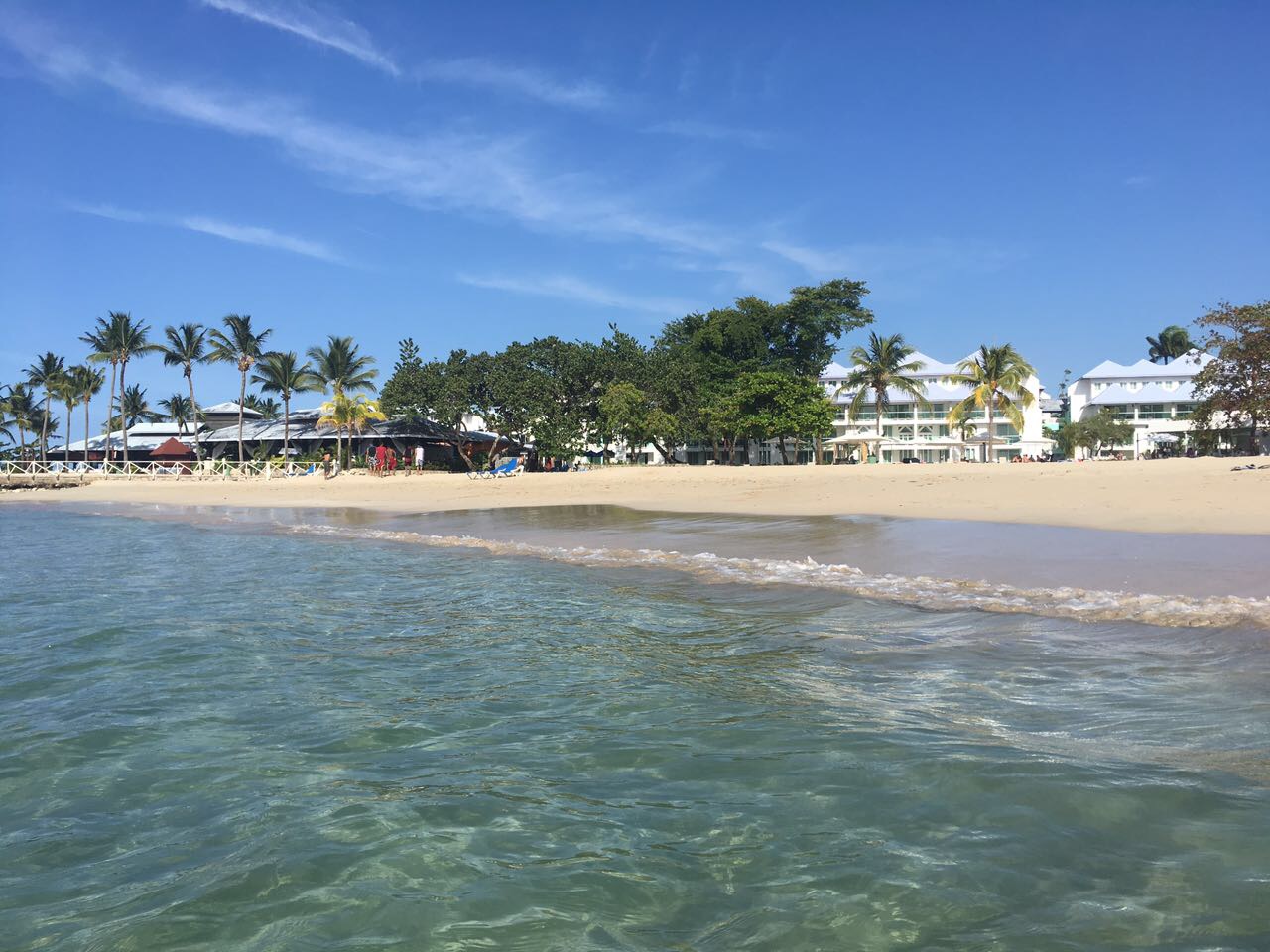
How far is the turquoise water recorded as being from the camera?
287cm

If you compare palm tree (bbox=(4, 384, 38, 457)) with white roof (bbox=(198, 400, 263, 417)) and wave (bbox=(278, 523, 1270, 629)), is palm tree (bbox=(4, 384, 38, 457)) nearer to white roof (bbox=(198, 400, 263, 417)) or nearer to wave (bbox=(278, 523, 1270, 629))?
white roof (bbox=(198, 400, 263, 417))

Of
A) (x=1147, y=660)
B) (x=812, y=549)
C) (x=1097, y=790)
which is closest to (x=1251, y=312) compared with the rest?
(x=812, y=549)

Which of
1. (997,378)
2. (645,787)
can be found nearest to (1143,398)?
(997,378)

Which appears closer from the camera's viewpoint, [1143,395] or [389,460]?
[389,460]

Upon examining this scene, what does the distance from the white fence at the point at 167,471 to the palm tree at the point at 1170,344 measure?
4163 inches

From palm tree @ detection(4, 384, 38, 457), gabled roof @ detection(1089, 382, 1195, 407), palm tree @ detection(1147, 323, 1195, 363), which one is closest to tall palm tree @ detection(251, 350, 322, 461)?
palm tree @ detection(4, 384, 38, 457)

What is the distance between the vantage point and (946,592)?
917cm

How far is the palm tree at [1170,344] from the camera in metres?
110

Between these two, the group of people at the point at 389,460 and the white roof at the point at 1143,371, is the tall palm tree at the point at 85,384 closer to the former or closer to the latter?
the group of people at the point at 389,460

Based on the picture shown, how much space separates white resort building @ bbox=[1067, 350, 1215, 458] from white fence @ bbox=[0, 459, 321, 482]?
53781 millimetres

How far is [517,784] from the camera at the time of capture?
4.06 meters

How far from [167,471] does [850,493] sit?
157 ft

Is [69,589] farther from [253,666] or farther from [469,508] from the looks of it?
[469,508]

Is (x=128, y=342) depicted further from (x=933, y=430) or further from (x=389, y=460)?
(x=933, y=430)
